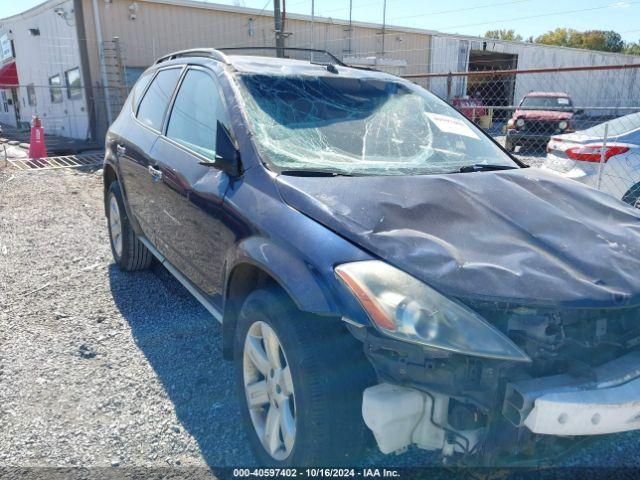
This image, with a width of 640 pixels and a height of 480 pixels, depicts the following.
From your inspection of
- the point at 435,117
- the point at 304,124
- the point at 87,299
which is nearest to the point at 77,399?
the point at 87,299

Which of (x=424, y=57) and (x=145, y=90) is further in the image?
(x=424, y=57)

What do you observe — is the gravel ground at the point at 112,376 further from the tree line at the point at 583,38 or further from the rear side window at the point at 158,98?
the tree line at the point at 583,38

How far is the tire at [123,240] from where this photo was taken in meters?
4.54

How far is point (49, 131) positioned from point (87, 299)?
20.5 m

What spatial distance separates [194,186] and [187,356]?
1.15m

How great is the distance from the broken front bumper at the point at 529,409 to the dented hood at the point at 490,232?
0.84 ft

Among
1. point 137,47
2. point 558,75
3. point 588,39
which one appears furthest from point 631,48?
point 137,47

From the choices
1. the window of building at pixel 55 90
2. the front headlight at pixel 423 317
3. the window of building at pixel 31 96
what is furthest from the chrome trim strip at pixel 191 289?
the window of building at pixel 31 96

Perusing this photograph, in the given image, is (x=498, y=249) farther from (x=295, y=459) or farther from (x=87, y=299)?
(x=87, y=299)

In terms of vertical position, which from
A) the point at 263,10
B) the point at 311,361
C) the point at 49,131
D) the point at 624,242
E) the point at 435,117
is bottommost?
the point at 49,131

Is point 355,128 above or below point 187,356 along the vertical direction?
above

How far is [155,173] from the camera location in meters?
3.48

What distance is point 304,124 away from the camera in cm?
291

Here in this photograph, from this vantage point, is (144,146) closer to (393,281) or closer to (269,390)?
(269,390)
